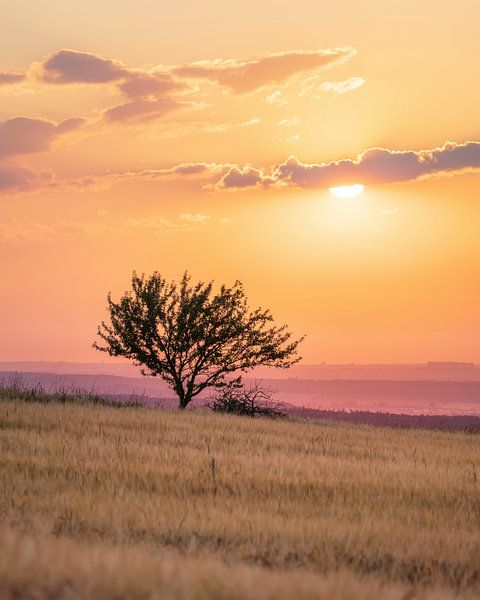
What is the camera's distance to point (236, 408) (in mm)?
30641

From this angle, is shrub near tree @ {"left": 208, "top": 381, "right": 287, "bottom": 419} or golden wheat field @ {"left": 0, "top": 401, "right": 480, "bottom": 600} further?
shrub near tree @ {"left": 208, "top": 381, "right": 287, "bottom": 419}

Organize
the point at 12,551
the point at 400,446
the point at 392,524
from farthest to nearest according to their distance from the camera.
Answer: the point at 400,446, the point at 392,524, the point at 12,551

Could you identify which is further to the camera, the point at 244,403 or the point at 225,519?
the point at 244,403

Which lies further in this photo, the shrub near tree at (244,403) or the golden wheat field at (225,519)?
the shrub near tree at (244,403)

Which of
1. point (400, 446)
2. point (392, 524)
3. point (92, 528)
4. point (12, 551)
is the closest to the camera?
point (12, 551)

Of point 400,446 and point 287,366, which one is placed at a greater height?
point 287,366

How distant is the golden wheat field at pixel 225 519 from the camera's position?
191 inches

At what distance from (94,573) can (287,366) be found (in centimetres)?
2606

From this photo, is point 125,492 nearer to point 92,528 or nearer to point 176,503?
point 176,503

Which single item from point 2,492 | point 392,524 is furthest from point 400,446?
point 2,492

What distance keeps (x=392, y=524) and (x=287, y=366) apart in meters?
Result: 21.5

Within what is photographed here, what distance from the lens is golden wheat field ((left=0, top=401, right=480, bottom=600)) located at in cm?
485

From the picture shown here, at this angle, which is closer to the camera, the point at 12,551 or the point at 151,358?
the point at 12,551

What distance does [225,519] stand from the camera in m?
8.65
